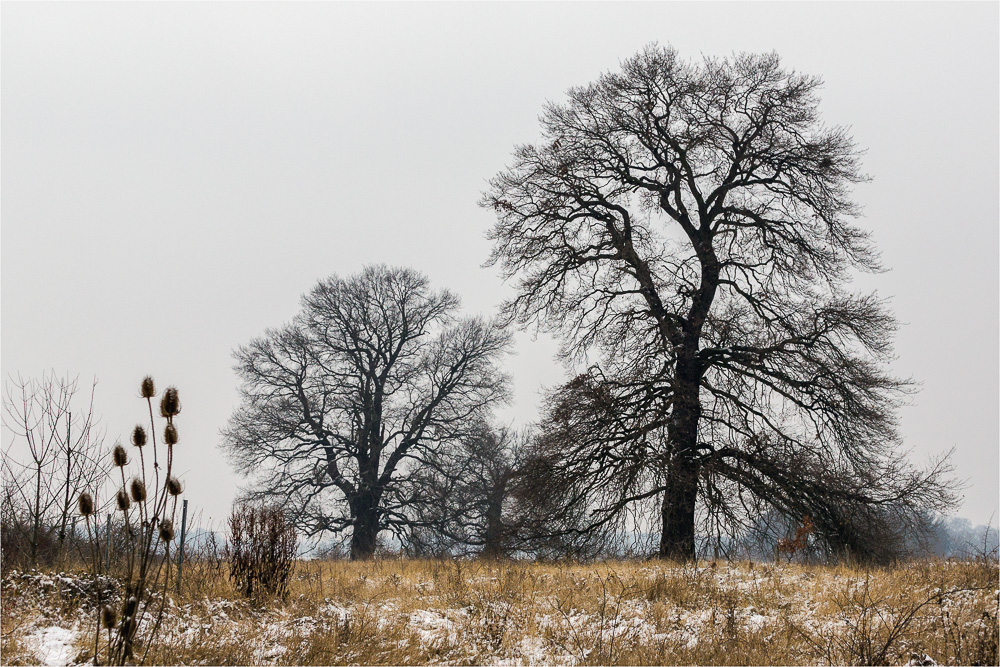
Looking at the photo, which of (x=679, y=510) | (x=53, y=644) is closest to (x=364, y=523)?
(x=679, y=510)

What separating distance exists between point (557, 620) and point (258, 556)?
342 centimetres

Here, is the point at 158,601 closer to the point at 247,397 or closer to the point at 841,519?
the point at 841,519

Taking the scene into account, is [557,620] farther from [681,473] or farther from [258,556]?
[681,473]

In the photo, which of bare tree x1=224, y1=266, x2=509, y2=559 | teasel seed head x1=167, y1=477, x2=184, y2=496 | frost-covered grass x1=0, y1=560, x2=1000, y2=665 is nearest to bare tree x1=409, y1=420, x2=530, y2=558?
bare tree x1=224, y1=266, x2=509, y2=559

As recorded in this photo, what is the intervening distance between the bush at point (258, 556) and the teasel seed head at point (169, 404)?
3.63 meters

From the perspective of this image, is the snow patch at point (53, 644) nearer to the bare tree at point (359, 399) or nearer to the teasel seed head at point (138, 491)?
the teasel seed head at point (138, 491)

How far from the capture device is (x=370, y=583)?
30.2 feet

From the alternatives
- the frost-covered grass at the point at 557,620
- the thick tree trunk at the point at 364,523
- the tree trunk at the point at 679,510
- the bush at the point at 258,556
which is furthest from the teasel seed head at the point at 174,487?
the thick tree trunk at the point at 364,523

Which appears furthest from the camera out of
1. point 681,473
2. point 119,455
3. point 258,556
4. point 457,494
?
point 457,494

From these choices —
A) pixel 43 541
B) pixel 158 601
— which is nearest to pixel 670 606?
pixel 158 601

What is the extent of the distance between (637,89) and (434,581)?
10986 mm

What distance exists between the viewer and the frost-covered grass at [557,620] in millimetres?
6016

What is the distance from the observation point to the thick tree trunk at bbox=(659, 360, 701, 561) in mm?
13242

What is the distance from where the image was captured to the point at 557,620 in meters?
7.05
